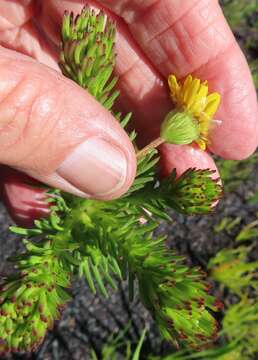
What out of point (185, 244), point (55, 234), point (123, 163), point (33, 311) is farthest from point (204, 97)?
point (185, 244)

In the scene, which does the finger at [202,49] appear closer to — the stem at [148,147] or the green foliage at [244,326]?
the stem at [148,147]

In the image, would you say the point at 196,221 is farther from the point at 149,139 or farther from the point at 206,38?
the point at 206,38

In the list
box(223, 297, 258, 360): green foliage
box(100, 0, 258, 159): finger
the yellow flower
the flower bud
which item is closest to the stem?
the flower bud

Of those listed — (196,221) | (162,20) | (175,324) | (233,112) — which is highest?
(162,20)

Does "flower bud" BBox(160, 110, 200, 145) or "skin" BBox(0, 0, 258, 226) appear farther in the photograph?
"skin" BBox(0, 0, 258, 226)

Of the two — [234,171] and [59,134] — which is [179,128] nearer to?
[59,134]

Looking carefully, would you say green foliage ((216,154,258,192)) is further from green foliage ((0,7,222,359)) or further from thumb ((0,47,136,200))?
thumb ((0,47,136,200))
